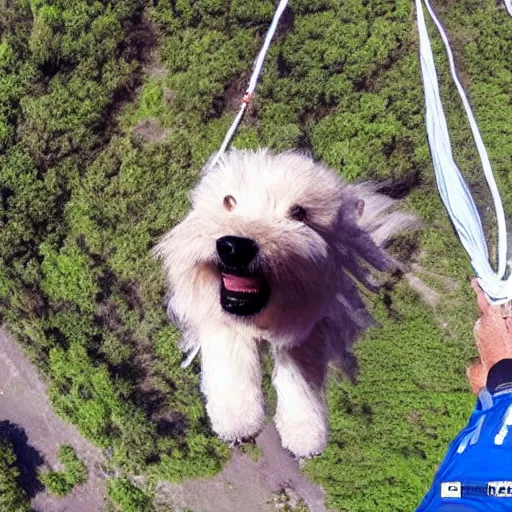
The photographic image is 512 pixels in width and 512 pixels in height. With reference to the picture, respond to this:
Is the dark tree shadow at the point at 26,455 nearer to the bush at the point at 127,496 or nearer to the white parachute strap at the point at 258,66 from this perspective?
the bush at the point at 127,496

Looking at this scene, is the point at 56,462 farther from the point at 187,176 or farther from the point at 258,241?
the point at 258,241

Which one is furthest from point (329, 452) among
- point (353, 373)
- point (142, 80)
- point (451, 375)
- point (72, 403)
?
point (142, 80)

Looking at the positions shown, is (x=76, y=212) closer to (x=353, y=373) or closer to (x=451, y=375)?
(x=353, y=373)

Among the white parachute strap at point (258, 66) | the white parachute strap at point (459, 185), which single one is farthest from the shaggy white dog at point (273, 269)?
the white parachute strap at point (258, 66)

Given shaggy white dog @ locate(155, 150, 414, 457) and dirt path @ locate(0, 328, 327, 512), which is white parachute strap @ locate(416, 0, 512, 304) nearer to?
shaggy white dog @ locate(155, 150, 414, 457)

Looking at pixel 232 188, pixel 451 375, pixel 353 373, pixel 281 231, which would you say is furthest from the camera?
pixel 451 375

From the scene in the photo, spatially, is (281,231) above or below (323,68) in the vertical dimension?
below

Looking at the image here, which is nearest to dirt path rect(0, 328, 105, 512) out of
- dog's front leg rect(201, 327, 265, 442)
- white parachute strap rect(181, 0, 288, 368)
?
white parachute strap rect(181, 0, 288, 368)
